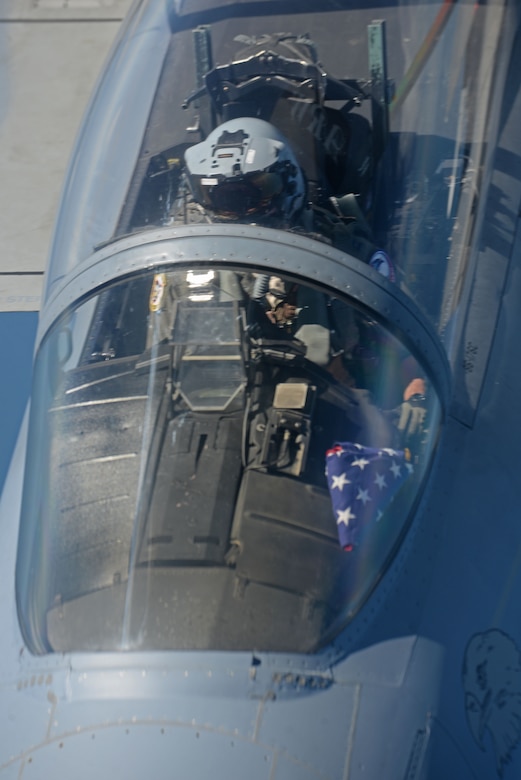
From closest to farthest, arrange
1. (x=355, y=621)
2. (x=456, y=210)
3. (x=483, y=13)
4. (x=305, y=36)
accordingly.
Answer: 1. (x=355, y=621)
2. (x=456, y=210)
3. (x=305, y=36)
4. (x=483, y=13)

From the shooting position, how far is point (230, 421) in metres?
4.07

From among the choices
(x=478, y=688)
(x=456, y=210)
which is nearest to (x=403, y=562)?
(x=478, y=688)

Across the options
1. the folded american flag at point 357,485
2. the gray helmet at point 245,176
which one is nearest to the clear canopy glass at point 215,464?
the folded american flag at point 357,485

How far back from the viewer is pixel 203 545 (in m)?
3.76

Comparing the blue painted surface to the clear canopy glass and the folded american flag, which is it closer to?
the clear canopy glass

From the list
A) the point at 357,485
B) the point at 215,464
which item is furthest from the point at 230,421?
the point at 357,485

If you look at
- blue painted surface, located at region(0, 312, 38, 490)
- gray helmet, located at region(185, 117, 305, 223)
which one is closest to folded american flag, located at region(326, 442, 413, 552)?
gray helmet, located at region(185, 117, 305, 223)

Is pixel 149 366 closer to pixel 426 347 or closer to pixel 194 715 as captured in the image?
pixel 426 347

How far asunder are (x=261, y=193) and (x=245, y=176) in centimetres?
11

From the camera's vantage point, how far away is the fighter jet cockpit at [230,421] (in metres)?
3.70

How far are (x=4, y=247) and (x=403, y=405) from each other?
3.99m

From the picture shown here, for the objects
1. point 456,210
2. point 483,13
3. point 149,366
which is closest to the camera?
point 149,366

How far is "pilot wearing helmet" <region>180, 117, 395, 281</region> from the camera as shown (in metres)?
4.60

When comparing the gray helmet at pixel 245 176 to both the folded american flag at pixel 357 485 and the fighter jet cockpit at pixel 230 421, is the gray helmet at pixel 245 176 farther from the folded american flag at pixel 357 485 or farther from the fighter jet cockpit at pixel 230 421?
the folded american flag at pixel 357 485
